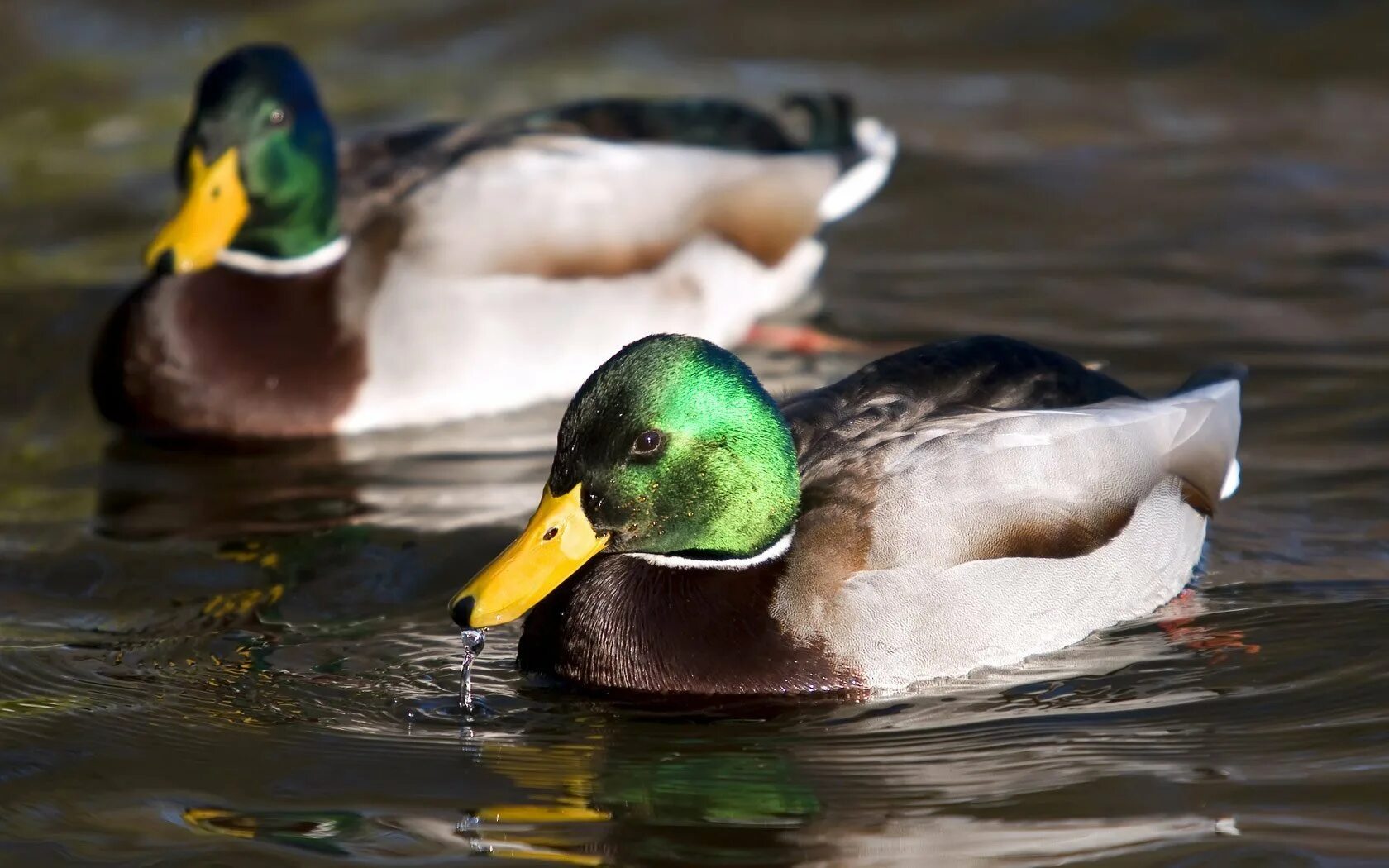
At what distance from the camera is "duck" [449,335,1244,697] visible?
185 inches

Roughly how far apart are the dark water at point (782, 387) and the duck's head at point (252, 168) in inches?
31.9

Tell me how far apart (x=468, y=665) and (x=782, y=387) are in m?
2.17

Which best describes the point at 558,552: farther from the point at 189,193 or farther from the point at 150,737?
the point at 189,193

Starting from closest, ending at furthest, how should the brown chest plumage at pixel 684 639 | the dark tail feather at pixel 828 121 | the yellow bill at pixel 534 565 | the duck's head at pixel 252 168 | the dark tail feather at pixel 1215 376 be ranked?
the yellow bill at pixel 534 565
the brown chest plumage at pixel 684 639
the dark tail feather at pixel 1215 376
the duck's head at pixel 252 168
the dark tail feather at pixel 828 121

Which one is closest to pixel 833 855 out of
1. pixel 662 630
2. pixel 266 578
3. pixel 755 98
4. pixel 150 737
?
pixel 662 630

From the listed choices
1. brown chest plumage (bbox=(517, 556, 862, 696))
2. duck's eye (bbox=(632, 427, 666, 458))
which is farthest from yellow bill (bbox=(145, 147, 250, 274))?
duck's eye (bbox=(632, 427, 666, 458))

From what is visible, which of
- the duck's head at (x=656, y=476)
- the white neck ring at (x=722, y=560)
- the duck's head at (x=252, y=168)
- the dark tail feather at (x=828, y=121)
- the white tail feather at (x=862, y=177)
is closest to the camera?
the duck's head at (x=656, y=476)

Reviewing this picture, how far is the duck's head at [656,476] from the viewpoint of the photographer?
463 cm

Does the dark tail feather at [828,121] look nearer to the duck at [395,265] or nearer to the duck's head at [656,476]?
the duck at [395,265]

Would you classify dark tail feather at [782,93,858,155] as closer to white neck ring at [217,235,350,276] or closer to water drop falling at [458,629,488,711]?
white neck ring at [217,235,350,276]

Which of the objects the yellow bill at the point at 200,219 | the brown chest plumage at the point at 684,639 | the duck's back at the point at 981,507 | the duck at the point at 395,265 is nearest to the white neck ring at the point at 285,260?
the duck at the point at 395,265

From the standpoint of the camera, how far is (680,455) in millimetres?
4746

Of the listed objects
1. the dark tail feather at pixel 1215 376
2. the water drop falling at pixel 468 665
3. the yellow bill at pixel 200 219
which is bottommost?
the water drop falling at pixel 468 665

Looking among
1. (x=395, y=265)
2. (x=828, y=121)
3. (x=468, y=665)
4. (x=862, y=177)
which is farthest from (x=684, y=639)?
(x=828, y=121)
